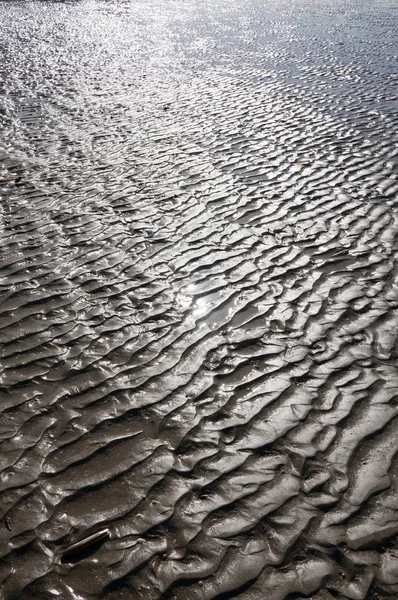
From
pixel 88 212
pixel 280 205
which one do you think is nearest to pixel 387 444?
pixel 280 205

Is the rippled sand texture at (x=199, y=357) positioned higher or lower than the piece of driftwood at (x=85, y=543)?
higher

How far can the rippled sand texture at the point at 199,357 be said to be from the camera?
3537 millimetres

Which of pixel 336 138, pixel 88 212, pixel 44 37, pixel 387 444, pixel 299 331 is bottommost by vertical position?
pixel 387 444

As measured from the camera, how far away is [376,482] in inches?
157

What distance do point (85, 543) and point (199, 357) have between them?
2.24 meters

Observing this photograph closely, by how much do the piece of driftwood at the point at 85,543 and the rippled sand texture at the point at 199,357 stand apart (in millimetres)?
57

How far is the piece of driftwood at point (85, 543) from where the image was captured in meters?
3.48

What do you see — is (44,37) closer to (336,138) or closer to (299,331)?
(336,138)

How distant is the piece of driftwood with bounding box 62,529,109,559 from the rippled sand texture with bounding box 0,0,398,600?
57 mm

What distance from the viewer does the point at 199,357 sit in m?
5.23

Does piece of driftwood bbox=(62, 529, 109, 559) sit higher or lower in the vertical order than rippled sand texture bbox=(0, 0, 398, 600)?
lower

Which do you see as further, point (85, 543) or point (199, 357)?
point (199, 357)

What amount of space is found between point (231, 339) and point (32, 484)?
2.56 meters

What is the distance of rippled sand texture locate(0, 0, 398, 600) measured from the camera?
354 cm
